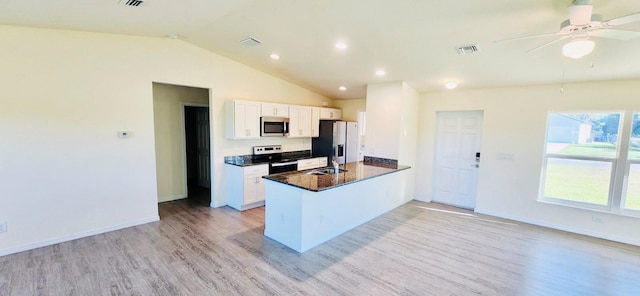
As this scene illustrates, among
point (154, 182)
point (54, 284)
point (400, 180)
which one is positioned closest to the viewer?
point (54, 284)

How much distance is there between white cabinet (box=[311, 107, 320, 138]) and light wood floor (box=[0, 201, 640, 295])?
2.70 m

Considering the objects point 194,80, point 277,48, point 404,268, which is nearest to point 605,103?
point 404,268

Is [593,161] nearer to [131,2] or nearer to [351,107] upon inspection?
[351,107]

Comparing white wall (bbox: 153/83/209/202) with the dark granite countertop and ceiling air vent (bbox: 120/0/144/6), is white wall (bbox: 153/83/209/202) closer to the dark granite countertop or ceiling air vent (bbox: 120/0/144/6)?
ceiling air vent (bbox: 120/0/144/6)

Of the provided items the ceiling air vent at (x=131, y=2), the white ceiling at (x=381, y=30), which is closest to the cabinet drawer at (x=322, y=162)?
the white ceiling at (x=381, y=30)

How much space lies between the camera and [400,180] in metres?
5.29

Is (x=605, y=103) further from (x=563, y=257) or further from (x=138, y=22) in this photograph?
(x=138, y=22)

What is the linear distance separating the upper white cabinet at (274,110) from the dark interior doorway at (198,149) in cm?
166

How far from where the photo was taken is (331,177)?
3867mm

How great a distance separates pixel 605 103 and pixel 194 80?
20.7 ft

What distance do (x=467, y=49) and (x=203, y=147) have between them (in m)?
5.68

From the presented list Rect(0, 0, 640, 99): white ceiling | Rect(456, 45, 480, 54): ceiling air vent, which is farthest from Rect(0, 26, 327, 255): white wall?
Rect(456, 45, 480, 54): ceiling air vent

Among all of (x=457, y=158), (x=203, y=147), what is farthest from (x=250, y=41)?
(x=457, y=158)

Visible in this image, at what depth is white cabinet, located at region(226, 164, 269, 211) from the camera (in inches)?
190
